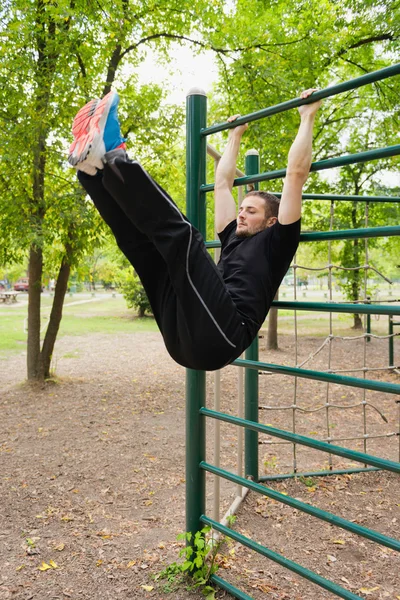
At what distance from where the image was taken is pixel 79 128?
1.94 meters

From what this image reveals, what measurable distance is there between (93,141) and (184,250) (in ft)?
1.67

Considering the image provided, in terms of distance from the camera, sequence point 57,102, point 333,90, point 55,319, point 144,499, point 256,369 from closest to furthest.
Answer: point 333,90, point 256,369, point 144,499, point 57,102, point 55,319

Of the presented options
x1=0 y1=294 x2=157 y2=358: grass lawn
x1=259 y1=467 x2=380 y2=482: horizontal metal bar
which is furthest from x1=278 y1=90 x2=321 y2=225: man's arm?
x1=0 y1=294 x2=157 y2=358: grass lawn

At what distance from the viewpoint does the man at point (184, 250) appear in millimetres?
1777

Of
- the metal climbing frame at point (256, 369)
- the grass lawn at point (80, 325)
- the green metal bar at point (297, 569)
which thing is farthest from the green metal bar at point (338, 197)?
the grass lawn at point (80, 325)

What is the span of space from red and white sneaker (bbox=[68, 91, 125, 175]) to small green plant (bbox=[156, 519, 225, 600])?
1803 millimetres

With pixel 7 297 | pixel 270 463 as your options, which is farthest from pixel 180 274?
pixel 7 297

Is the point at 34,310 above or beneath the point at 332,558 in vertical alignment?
above

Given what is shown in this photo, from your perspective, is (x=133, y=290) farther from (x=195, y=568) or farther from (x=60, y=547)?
(x=195, y=568)

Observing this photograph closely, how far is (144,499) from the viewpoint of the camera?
3.60 metres

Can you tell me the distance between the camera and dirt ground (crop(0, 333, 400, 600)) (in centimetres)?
260

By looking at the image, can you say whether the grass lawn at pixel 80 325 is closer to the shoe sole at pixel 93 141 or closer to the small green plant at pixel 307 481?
the small green plant at pixel 307 481

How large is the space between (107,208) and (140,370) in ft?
21.9

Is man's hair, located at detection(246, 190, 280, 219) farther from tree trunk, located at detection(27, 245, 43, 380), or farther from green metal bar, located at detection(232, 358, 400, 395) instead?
tree trunk, located at detection(27, 245, 43, 380)
